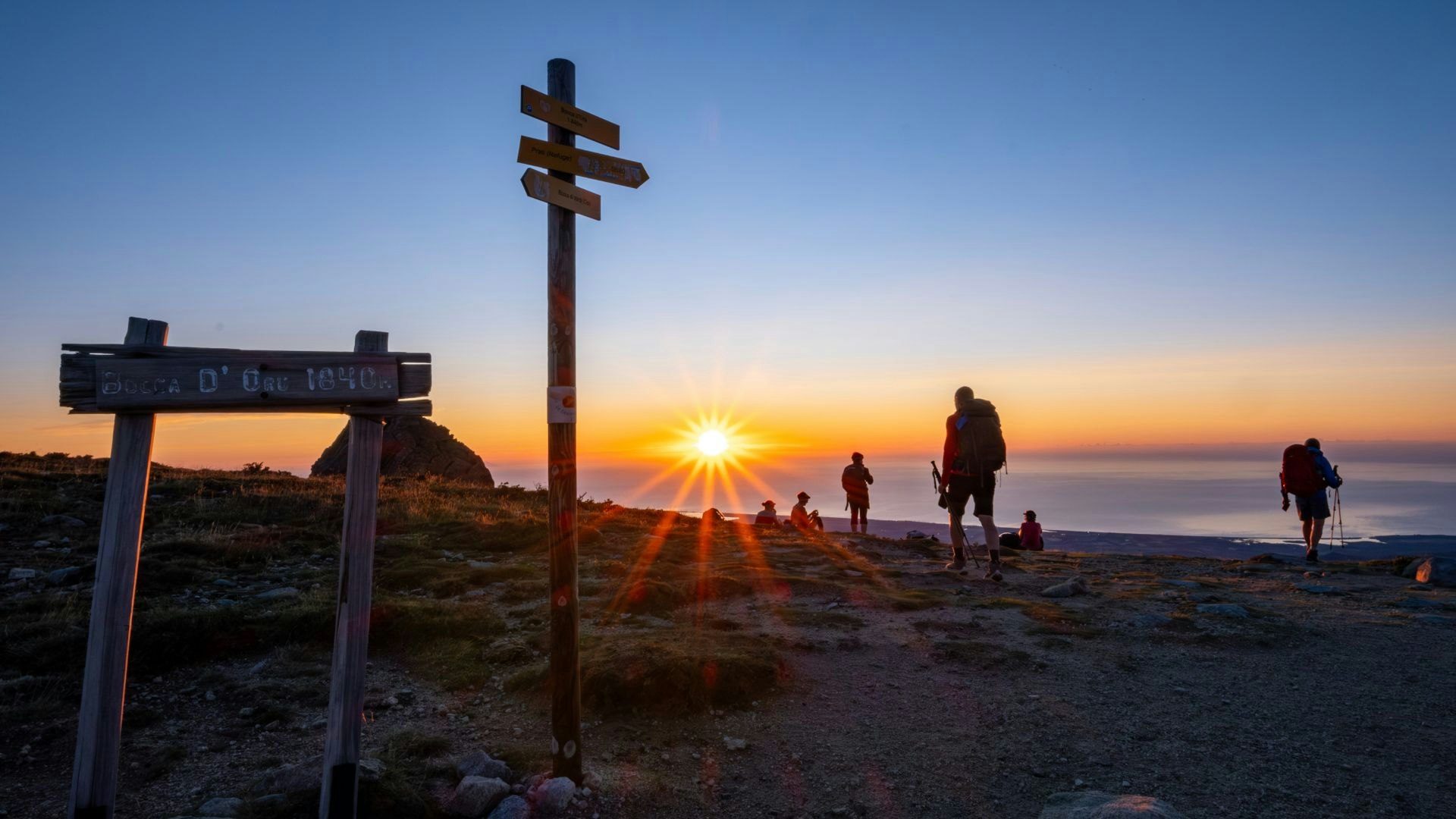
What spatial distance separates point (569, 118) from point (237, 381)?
8.38 ft

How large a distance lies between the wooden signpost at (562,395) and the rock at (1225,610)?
310 inches

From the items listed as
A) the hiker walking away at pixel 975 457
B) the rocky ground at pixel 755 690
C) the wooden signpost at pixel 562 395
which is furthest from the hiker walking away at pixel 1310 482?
the wooden signpost at pixel 562 395

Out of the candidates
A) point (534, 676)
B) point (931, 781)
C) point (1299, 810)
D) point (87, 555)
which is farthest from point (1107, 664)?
point (87, 555)

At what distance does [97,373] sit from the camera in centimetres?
394

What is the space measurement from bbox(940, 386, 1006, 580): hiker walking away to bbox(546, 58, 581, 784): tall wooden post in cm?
790

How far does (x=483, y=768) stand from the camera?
489 cm

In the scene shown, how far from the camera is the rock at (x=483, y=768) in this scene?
4.88m

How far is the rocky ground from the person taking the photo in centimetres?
475

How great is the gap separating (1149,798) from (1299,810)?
1.10m

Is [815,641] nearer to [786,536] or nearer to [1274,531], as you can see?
[786,536]

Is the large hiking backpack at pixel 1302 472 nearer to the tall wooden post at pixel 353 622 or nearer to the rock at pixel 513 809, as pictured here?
the rock at pixel 513 809

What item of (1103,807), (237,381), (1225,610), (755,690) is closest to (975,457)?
(1225,610)

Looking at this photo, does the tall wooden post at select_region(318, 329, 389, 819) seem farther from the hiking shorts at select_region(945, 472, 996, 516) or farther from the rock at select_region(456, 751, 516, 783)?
the hiking shorts at select_region(945, 472, 996, 516)

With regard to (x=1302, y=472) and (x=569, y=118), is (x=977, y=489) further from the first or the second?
(x=569, y=118)
